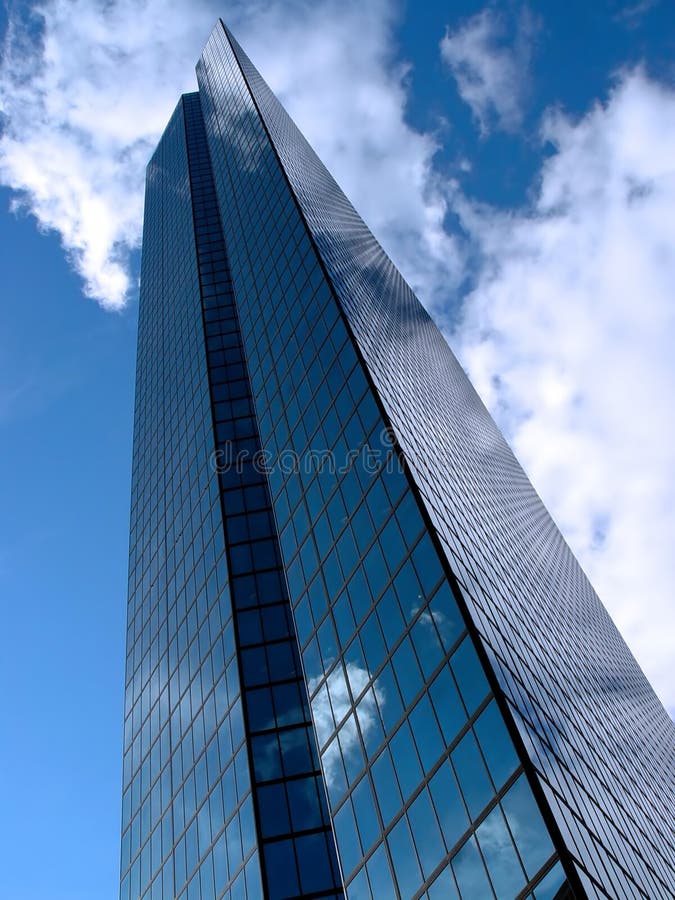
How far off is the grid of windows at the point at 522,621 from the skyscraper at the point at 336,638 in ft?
0.94

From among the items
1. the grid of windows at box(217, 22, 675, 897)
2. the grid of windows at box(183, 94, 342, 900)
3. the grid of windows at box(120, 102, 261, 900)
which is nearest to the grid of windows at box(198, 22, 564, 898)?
the grid of windows at box(217, 22, 675, 897)

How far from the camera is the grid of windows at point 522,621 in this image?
2695 cm

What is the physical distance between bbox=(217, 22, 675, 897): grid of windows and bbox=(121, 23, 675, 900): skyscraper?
0.29 meters

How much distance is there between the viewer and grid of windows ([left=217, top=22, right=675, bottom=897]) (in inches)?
1061

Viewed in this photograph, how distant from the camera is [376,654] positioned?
30.8 metres

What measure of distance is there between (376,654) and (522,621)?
13273 mm

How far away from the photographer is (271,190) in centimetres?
6956

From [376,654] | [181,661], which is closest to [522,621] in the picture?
[376,654]

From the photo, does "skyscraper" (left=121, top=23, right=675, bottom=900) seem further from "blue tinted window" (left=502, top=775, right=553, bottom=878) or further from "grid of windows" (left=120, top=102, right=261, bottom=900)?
"grid of windows" (left=120, top=102, right=261, bottom=900)

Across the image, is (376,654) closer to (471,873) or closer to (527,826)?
(471,873)

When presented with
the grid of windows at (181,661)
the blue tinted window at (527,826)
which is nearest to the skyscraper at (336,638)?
the blue tinted window at (527,826)

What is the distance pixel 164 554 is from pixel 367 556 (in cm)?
3137

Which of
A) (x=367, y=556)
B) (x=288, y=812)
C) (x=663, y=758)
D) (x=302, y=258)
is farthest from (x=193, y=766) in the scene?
(x=663, y=758)

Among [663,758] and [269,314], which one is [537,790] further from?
[663,758]
